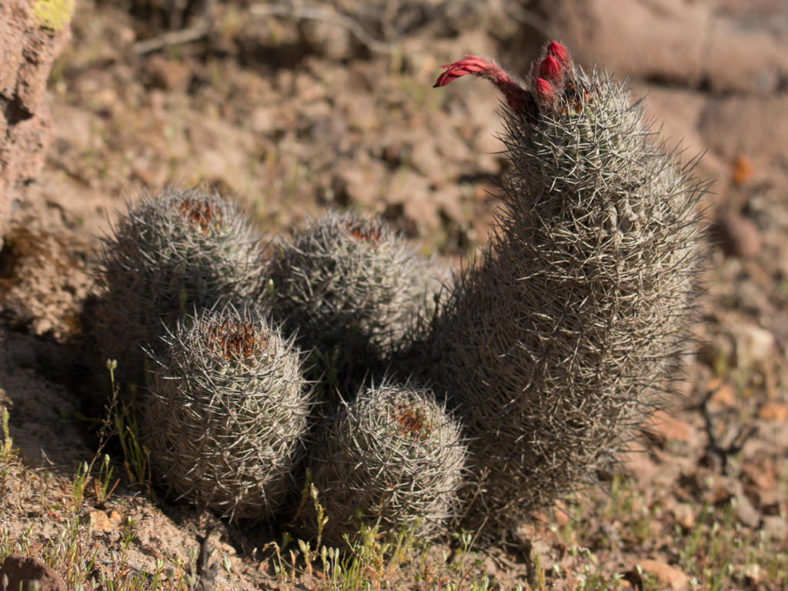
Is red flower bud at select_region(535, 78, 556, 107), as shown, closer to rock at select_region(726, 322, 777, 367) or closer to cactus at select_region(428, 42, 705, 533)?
cactus at select_region(428, 42, 705, 533)

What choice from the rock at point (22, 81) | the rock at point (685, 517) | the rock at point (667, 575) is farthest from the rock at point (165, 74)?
the rock at point (667, 575)

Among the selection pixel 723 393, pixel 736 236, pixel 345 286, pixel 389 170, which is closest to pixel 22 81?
pixel 345 286

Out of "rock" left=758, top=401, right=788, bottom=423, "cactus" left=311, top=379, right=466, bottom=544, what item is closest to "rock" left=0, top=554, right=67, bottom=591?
"cactus" left=311, top=379, right=466, bottom=544

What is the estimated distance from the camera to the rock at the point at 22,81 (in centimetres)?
343

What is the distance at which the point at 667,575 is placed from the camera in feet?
12.5

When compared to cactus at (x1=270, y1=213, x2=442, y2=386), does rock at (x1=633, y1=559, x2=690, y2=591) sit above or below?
below

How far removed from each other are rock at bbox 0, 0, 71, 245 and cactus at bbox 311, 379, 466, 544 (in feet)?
6.57

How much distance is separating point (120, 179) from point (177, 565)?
10.8 ft

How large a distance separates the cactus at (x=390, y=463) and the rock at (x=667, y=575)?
1.30 metres

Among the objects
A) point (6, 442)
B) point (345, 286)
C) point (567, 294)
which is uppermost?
point (567, 294)

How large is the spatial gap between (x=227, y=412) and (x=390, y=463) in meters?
0.62

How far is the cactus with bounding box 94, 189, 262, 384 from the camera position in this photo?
11.1 ft

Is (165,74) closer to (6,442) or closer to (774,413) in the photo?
(6,442)

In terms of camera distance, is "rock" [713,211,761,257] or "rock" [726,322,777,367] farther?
"rock" [713,211,761,257]
